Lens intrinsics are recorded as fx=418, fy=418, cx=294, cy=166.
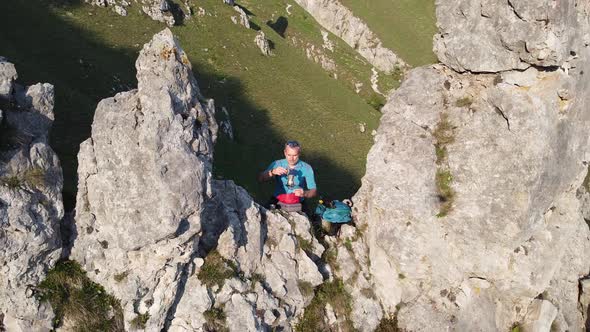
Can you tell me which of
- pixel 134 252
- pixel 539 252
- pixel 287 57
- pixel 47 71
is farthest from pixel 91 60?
pixel 539 252

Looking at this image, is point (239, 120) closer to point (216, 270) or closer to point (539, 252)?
point (216, 270)

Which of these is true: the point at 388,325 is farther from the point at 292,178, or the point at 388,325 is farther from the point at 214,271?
the point at 214,271

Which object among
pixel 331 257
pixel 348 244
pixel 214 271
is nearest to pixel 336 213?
pixel 348 244

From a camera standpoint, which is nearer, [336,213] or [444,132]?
[444,132]

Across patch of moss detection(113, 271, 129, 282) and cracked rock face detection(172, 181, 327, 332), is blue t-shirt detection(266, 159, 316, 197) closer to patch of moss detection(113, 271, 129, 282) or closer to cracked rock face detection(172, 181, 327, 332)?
cracked rock face detection(172, 181, 327, 332)

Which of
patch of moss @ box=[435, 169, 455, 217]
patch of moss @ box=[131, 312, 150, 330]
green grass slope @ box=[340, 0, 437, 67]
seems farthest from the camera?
green grass slope @ box=[340, 0, 437, 67]

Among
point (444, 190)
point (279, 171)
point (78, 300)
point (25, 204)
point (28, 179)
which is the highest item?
point (444, 190)

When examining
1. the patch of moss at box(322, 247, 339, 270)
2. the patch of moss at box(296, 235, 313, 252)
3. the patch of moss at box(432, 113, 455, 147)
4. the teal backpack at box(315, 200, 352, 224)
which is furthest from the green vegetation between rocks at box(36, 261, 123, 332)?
the patch of moss at box(432, 113, 455, 147)
